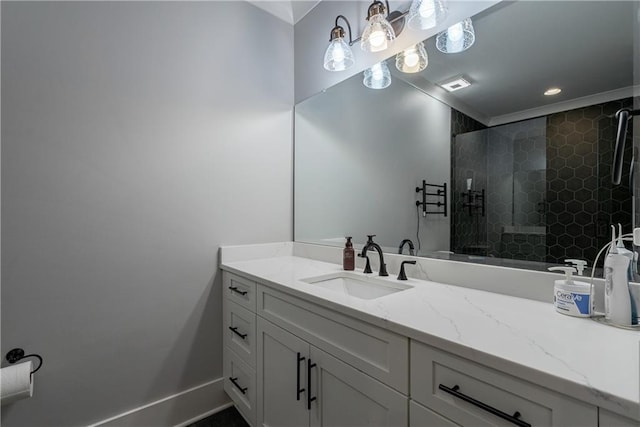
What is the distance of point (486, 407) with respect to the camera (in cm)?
62

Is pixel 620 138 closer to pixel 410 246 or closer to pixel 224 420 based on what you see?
pixel 410 246

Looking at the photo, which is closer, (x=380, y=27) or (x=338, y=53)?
(x=380, y=27)

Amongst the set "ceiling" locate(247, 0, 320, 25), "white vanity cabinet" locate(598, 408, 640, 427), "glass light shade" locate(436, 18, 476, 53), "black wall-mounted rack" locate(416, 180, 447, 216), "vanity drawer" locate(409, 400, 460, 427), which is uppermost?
"ceiling" locate(247, 0, 320, 25)

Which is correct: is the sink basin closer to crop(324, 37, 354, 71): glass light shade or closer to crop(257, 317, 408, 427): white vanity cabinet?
crop(257, 317, 408, 427): white vanity cabinet

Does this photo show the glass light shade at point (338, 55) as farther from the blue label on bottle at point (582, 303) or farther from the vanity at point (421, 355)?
the blue label on bottle at point (582, 303)

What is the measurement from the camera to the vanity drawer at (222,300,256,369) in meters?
1.42

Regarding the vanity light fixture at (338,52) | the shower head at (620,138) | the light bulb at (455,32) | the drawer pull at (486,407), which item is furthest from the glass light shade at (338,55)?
the drawer pull at (486,407)

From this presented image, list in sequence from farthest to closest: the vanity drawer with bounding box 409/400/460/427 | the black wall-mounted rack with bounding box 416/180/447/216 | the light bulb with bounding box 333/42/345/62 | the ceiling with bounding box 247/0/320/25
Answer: the ceiling with bounding box 247/0/320/25 → the light bulb with bounding box 333/42/345/62 → the black wall-mounted rack with bounding box 416/180/447/216 → the vanity drawer with bounding box 409/400/460/427

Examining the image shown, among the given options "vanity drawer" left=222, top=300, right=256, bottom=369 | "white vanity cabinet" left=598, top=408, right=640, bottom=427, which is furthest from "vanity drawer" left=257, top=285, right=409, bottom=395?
"white vanity cabinet" left=598, top=408, right=640, bottom=427

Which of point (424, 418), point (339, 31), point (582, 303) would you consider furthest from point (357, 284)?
point (339, 31)

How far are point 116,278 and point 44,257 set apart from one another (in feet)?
0.93

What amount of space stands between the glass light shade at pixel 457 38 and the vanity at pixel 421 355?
36.6 inches

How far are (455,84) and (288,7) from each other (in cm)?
138

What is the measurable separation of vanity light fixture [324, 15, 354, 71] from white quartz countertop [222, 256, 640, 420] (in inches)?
49.8
